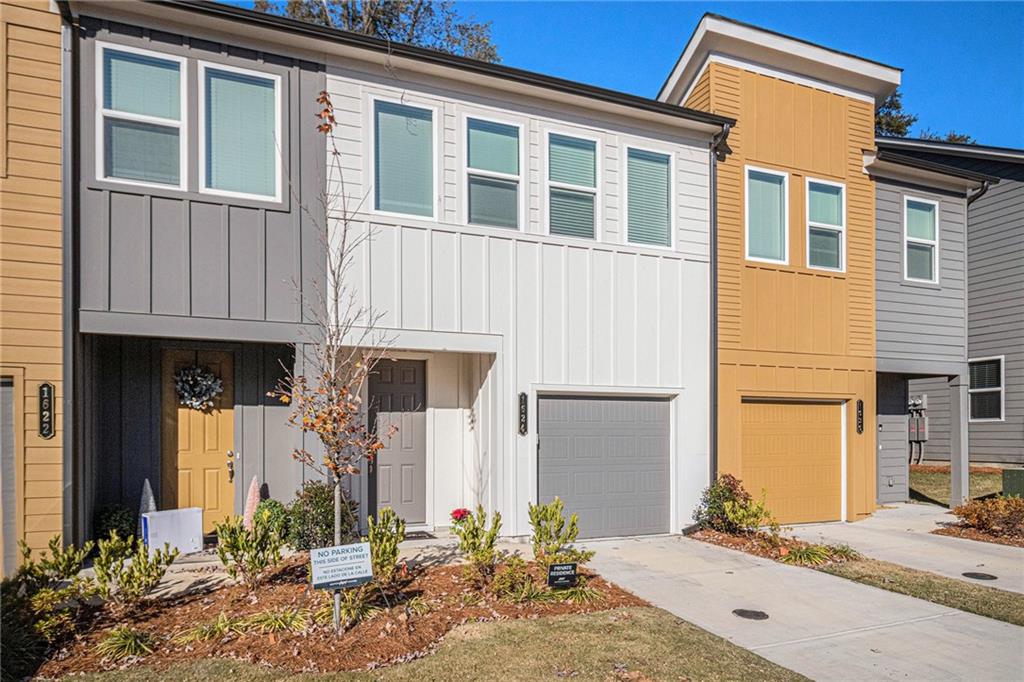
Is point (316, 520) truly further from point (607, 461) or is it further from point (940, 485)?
point (940, 485)

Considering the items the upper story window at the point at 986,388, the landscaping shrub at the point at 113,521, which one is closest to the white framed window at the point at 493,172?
the landscaping shrub at the point at 113,521

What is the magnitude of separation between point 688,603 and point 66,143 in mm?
7575

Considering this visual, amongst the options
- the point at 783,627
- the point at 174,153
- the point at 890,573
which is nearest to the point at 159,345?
the point at 174,153

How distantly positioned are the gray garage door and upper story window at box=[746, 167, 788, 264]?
2967mm

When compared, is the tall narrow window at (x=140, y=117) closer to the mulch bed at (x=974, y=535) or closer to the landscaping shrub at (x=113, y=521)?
the landscaping shrub at (x=113, y=521)

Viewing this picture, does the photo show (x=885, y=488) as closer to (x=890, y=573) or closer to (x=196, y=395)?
(x=890, y=573)

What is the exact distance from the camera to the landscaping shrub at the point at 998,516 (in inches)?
386

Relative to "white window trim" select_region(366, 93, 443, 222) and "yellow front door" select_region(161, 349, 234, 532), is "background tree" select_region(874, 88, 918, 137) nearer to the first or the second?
"white window trim" select_region(366, 93, 443, 222)

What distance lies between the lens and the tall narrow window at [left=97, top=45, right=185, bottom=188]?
7199 millimetres

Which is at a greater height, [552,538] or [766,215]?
[766,215]

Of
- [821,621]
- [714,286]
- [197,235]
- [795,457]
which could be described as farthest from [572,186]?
[821,621]

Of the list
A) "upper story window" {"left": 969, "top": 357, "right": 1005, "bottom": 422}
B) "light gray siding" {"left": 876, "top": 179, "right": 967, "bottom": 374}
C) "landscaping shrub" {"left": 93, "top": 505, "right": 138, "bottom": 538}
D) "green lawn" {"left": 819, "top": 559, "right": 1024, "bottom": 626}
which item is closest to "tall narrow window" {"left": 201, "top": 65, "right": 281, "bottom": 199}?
"landscaping shrub" {"left": 93, "top": 505, "right": 138, "bottom": 538}

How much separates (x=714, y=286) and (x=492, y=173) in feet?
12.2

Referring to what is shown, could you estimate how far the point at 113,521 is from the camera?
754 centimetres
